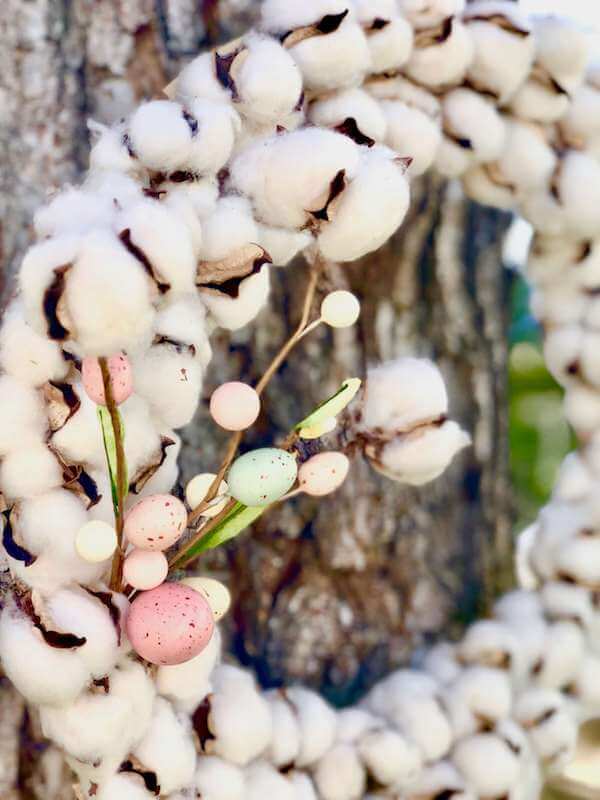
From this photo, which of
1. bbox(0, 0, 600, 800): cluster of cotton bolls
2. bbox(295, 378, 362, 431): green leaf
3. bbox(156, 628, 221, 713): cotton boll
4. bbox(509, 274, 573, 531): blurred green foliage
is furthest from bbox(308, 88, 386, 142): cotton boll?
bbox(509, 274, 573, 531): blurred green foliage

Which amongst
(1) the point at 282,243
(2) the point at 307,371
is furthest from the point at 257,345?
(1) the point at 282,243

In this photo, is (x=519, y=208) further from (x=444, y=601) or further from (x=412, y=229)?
(x=444, y=601)

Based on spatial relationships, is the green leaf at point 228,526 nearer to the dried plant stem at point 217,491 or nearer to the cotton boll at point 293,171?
the dried plant stem at point 217,491

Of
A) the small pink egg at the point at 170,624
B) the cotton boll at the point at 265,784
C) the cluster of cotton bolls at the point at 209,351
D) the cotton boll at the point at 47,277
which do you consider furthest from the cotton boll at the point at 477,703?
the cotton boll at the point at 47,277

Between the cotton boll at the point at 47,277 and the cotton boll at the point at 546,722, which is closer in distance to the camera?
the cotton boll at the point at 47,277

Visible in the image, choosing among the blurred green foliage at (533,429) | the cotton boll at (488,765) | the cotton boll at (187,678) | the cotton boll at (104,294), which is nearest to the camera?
the cotton boll at (104,294)

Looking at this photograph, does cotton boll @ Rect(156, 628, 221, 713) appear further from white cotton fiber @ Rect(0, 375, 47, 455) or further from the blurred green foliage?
the blurred green foliage

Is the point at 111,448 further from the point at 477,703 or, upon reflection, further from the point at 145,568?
the point at 477,703
